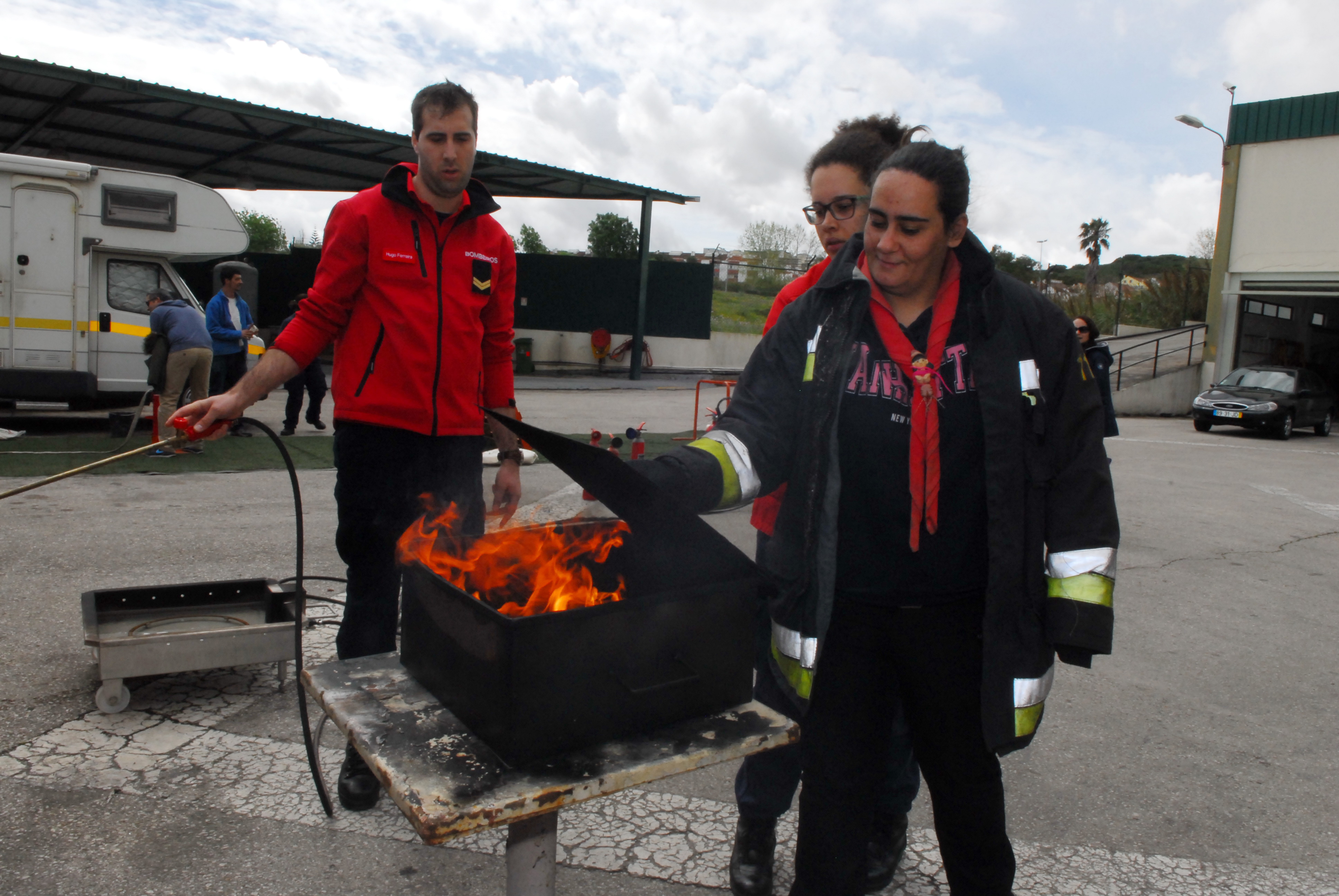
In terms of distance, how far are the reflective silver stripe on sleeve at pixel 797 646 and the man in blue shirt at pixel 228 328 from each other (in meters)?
9.78

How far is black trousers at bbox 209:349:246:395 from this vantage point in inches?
429

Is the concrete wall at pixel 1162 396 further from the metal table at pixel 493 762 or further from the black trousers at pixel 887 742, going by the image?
the metal table at pixel 493 762

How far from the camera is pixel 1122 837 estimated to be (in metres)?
3.01

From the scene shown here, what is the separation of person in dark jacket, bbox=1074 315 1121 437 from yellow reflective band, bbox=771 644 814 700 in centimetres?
388

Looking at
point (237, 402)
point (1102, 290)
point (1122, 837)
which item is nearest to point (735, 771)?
point (1122, 837)

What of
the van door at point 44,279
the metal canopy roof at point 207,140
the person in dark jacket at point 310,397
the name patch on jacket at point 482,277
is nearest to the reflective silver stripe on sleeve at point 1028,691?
the name patch on jacket at point 482,277

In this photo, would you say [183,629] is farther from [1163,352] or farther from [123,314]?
[1163,352]

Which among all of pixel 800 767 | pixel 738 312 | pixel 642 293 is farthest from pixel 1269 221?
pixel 800 767

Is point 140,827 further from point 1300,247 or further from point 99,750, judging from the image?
point 1300,247

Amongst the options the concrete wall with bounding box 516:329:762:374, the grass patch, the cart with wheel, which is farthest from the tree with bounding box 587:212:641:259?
the cart with wheel

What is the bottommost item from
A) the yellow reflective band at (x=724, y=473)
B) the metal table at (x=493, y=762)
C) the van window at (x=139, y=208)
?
the metal table at (x=493, y=762)

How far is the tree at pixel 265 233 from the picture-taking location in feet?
174

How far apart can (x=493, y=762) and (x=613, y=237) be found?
43109mm

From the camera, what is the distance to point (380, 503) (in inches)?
110
